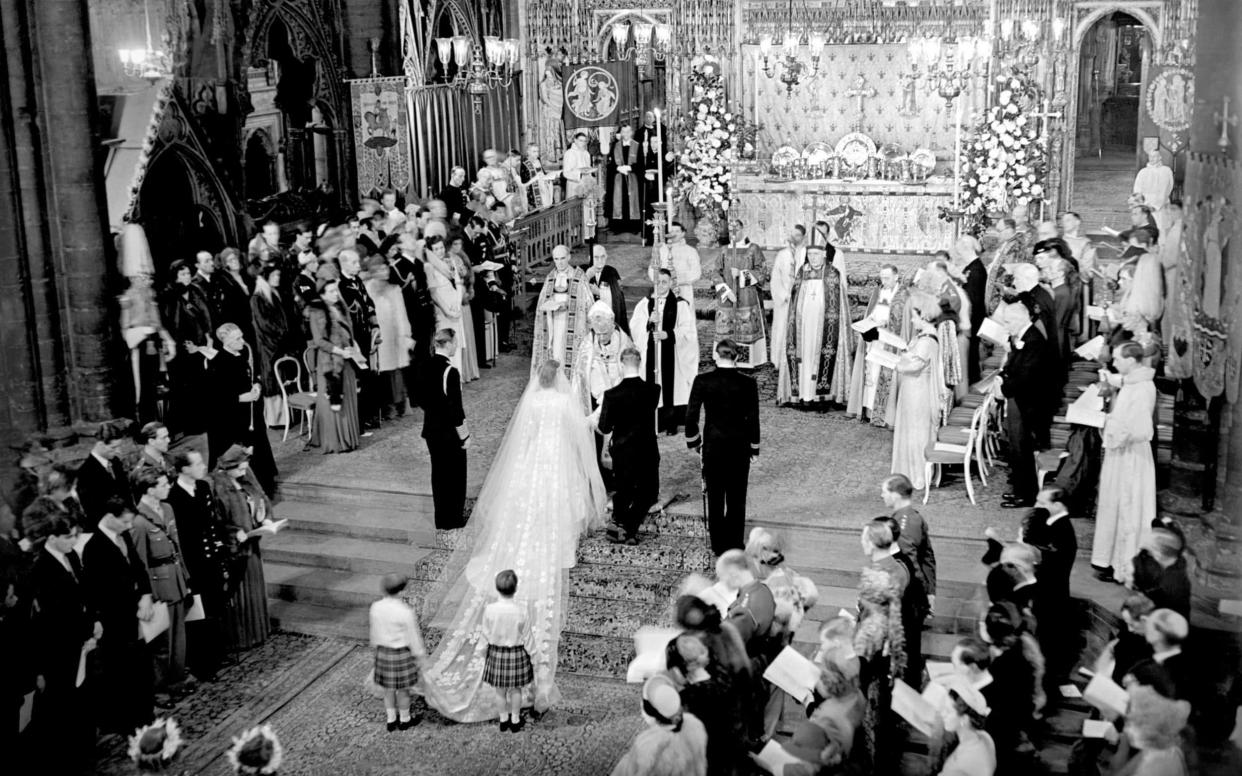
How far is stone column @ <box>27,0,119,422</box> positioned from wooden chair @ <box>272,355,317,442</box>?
1.52 meters

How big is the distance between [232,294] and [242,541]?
4141mm

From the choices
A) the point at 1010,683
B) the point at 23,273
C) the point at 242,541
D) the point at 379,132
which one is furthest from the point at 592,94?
the point at 1010,683

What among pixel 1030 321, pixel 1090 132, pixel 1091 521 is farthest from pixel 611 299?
pixel 1090 132

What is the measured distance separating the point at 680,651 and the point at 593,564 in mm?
3666

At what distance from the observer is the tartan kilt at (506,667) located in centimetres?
854

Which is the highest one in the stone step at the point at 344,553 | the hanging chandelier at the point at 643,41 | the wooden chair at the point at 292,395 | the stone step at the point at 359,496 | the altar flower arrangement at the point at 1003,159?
the hanging chandelier at the point at 643,41

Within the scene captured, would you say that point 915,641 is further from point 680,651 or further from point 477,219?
point 477,219

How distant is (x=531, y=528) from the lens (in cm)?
998

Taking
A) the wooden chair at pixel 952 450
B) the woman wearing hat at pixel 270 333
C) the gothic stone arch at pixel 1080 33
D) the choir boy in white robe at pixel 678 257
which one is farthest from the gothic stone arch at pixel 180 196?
the gothic stone arch at pixel 1080 33

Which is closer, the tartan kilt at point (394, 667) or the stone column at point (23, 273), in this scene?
the tartan kilt at point (394, 667)

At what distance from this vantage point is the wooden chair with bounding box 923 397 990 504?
11211 millimetres

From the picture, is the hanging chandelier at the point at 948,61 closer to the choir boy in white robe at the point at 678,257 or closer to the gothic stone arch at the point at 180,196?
the choir boy in white robe at the point at 678,257

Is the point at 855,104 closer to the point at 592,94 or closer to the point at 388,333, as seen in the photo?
the point at 592,94

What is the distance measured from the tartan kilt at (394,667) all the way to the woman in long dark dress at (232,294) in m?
5.21
